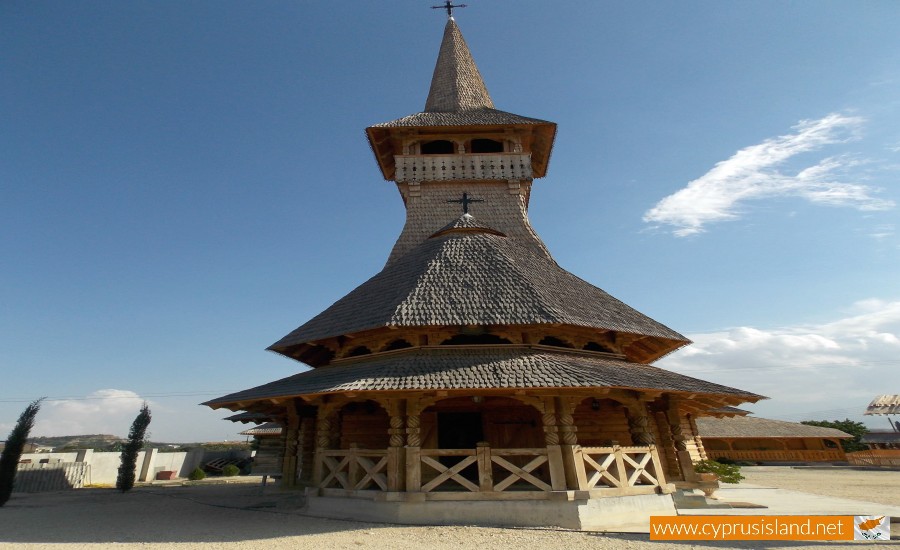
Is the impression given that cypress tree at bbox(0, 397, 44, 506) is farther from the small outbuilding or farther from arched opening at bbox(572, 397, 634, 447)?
the small outbuilding

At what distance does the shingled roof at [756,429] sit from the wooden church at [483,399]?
18.5 meters

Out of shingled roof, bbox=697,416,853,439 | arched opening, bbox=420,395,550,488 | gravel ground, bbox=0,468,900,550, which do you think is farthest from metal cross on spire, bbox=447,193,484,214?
shingled roof, bbox=697,416,853,439

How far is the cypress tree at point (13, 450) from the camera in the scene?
1366 centimetres

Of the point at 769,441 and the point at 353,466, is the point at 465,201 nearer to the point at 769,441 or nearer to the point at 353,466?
the point at 353,466

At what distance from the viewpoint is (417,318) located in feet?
30.0

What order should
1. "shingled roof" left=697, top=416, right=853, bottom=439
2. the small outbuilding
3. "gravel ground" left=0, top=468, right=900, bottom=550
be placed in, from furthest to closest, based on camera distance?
the small outbuilding → "shingled roof" left=697, top=416, right=853, bottom=439 → "gravel ground" left=0, top=468, right=900, bottom=550

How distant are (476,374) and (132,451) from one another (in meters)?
17.6

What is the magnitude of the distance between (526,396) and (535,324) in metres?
1.45

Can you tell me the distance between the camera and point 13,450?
14.5 meters

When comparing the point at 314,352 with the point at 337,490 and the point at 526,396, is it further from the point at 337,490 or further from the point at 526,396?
the point at 526,396

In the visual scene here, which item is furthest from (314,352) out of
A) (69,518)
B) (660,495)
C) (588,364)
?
(660,495)

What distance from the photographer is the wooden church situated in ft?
25.9

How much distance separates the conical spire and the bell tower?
1435 mm

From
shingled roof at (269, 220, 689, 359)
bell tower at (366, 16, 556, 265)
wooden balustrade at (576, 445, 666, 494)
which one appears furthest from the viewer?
bell tower at (366, 16, 556, 265)
